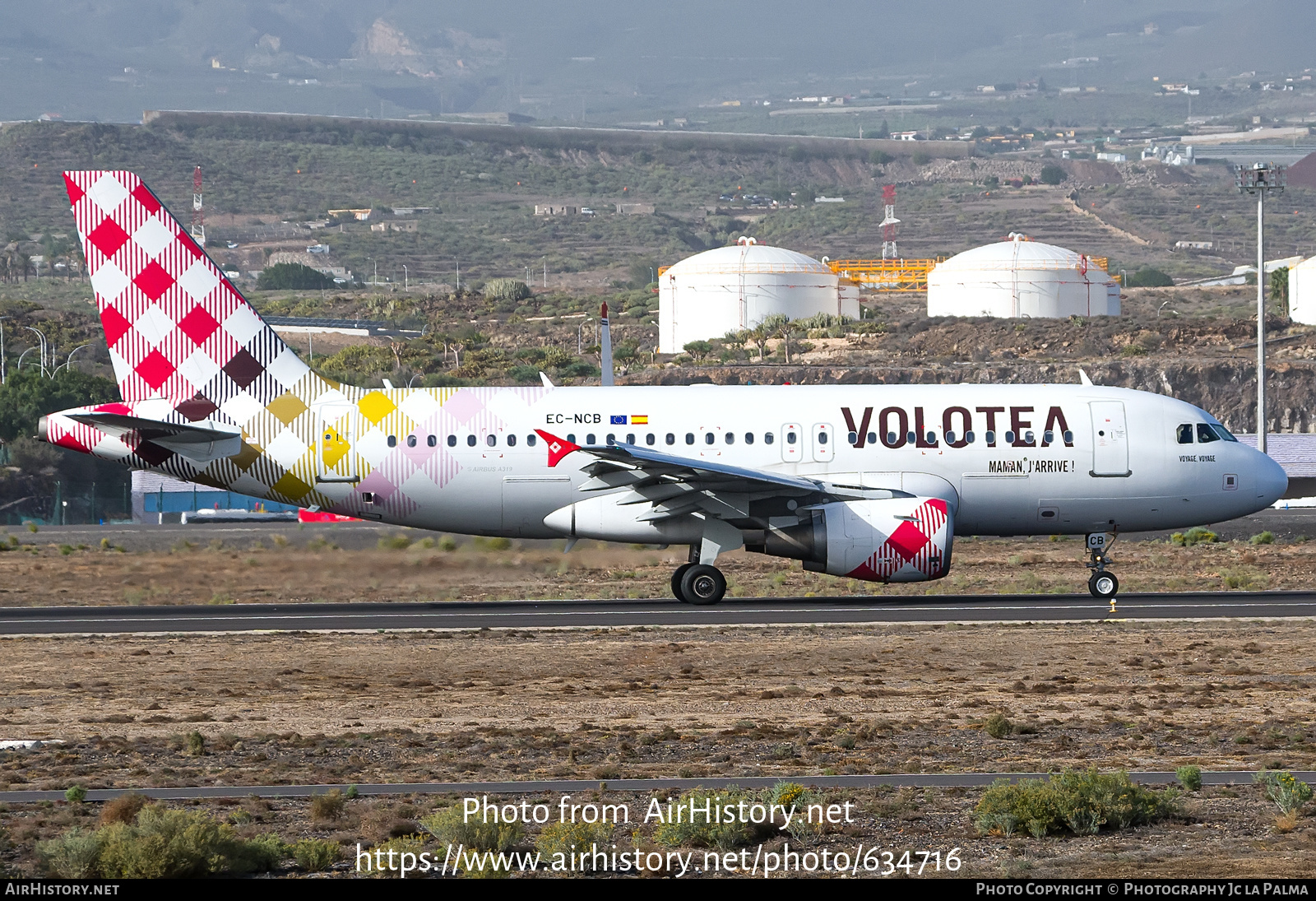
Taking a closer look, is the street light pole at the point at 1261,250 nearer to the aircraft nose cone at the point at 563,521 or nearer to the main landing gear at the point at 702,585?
the main landing gear at the point at 702,585

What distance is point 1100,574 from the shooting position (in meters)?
33.5

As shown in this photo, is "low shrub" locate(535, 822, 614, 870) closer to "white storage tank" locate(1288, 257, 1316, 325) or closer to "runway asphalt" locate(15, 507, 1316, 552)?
"runway asphalt" locate(15, 507, 1316, 552)

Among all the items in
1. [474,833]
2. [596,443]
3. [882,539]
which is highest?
[596,443]

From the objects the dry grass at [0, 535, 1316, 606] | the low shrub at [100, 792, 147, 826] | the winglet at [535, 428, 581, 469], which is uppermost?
the winglet at [535, 428, 581, 469]

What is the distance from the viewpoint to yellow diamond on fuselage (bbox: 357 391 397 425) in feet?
111

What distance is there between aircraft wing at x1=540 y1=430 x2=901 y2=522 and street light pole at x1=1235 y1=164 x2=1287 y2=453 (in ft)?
96.4

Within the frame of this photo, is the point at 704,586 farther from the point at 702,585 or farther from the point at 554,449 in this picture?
the point at 554,449

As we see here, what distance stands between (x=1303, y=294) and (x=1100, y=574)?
105 meters

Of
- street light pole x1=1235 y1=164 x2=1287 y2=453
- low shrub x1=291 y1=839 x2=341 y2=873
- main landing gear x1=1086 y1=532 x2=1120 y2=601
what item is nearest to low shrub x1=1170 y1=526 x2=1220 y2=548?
street light pole x1=1235 y1=164 x2=1287 y2=453

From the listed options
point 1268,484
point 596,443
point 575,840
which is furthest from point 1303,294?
point 575,840

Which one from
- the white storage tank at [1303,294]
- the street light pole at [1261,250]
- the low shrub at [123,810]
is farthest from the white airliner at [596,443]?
the white storage tank at [1303,294]

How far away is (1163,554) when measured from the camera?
45906 millimetres

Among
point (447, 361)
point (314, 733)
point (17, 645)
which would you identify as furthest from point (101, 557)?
point (447, 361)

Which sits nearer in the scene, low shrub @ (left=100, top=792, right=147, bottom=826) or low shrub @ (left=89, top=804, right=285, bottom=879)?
low shrub @ (left=89, top=804, right=285, bottom=879)
